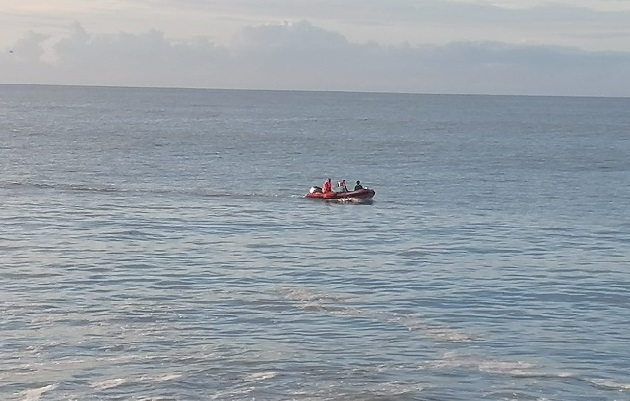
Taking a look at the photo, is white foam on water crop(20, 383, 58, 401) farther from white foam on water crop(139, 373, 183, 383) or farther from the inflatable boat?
the inflatable boat

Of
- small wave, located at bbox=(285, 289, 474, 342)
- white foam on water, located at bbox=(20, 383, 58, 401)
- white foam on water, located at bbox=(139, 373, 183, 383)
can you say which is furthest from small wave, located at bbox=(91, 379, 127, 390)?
small wave, located at bbox=(285, 289, 474, 342)

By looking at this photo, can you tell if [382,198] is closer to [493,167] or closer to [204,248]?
[204,248]

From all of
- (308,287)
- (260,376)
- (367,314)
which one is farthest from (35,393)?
(308,287)

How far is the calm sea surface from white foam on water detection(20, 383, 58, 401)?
0.23ft

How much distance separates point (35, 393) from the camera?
2494cm

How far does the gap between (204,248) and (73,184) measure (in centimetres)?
2979

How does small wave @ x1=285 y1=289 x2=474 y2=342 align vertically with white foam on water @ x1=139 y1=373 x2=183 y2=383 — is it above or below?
below

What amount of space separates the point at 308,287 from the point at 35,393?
14.6 meters

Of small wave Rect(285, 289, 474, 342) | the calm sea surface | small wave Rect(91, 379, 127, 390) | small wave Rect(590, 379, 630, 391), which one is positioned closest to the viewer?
small wave Rect(91, 379, 127, 390)

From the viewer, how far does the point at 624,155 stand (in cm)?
11231

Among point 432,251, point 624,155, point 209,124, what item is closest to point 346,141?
point 624,155

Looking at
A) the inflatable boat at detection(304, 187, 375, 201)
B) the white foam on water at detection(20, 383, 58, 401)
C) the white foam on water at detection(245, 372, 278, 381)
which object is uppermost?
the inflatable boat at detection(304, 187, 375, 201)

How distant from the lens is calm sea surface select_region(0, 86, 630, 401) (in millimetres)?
26797

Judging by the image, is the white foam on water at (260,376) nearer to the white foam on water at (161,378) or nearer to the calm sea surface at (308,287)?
the calm sea surface at (308,287)
